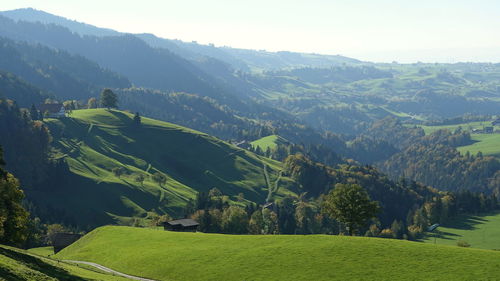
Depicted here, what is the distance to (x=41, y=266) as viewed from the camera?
5881 centimetres

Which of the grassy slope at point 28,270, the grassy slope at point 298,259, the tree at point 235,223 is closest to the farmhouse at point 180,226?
the tree at point 235,223

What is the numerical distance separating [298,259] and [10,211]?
1857 inches

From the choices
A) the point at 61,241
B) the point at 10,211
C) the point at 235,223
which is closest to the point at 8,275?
the point at 10,211

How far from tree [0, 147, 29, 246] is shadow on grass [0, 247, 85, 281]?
13596 millimetres

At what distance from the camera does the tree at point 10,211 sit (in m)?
73.6

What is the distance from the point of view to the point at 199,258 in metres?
80.8

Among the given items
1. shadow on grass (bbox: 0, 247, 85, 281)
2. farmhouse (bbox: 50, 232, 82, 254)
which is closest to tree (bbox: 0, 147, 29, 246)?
shadow on grass (bbox: 0, 247, 85, 281)

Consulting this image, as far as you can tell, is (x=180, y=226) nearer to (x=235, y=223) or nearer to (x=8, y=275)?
(x=235, y=223)

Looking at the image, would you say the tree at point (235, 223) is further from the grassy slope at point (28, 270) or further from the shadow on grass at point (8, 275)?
the shadow on grass at point (8, 275)

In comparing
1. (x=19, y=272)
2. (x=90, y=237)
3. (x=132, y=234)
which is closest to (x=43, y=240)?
(x=90, y=237)

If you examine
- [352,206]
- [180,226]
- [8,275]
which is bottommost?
[180,226]

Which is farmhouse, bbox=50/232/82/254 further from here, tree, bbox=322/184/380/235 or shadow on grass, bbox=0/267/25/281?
shadow on grass, bbox=0/267/25/281

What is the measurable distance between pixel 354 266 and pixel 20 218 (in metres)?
54.1

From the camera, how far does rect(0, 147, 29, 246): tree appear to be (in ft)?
241
